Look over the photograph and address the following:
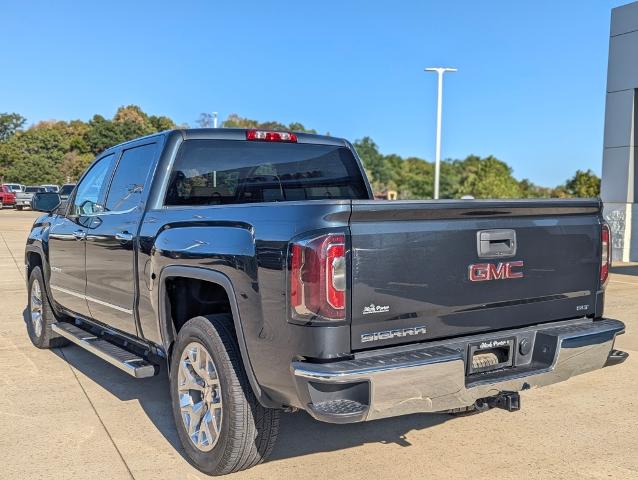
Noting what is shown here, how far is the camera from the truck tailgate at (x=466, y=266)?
115 inches

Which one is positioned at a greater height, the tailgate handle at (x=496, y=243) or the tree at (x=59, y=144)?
the tree at (x=59, y=144)

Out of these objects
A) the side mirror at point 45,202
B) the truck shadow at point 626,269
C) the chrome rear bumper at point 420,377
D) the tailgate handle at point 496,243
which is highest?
the side mirror at point 45,202

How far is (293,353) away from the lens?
2879 mm

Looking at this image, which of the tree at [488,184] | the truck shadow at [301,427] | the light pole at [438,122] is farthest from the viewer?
the tree at [488,184]

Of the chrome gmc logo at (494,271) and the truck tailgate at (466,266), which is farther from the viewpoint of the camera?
the chrome gmc logo at (494,271)

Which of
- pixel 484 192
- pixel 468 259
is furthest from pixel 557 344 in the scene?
pixel 484 192

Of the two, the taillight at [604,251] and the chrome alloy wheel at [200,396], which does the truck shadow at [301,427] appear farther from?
the taillight at [604,251]

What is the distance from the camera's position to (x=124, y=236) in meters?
4.34

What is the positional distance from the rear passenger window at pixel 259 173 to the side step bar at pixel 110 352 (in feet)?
3.64

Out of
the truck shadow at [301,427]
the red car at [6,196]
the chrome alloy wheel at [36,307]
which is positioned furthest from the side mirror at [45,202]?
the red car at [6,196]

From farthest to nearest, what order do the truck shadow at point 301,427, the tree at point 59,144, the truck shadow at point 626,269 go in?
1. the tree at point 59,144
2. the truck shadow at point 626,269
3. the truck shadow at point 301,427

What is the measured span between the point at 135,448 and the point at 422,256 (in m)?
2.23

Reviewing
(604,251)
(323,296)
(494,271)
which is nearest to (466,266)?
(494,271)

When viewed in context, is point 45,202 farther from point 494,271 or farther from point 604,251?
point 604,251
